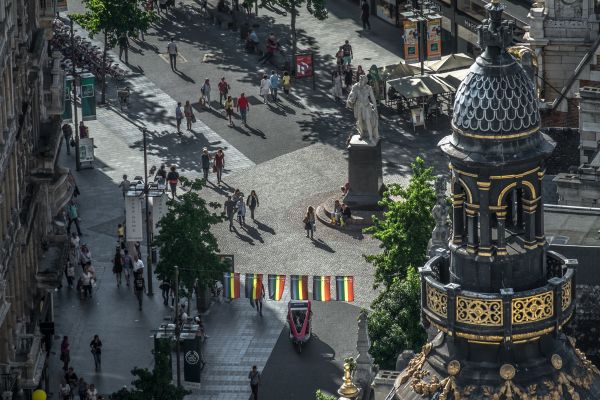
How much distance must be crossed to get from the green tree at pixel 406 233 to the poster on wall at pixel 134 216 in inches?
605

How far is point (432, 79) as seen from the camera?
13075 cm

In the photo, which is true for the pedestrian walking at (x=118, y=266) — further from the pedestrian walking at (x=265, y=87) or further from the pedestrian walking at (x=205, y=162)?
the pedestrian walking at (x=265, y=87)

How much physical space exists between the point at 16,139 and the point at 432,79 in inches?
1623

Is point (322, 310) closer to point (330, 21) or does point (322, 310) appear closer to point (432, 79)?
point (432, 79)

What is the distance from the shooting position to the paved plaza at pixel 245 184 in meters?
100

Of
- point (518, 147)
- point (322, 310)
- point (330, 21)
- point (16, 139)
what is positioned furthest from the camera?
point (330, 21)

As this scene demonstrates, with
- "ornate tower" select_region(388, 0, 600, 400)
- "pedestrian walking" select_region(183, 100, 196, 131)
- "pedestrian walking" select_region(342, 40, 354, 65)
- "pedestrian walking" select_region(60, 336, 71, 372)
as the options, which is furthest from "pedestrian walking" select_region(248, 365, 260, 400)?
"ornate tower" select_region(388, 0, 600, 400)

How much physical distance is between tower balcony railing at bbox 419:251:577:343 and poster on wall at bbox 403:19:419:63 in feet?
317

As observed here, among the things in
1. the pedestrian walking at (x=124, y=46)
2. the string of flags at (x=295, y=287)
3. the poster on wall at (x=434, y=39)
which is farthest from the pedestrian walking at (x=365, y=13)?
the string of flags at (x=295, y=287)

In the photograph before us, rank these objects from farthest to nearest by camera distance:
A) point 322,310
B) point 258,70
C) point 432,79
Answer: point 258,70, point 432,79, point 322,310

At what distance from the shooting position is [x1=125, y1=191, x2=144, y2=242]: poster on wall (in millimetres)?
106688

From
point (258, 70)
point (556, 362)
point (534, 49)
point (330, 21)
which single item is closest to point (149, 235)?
point (534, 49)

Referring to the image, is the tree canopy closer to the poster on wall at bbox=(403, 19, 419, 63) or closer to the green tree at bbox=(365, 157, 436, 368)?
the green tree at bbox=(365, 157, 436, 368)

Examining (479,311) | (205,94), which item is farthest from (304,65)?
(479,311)
